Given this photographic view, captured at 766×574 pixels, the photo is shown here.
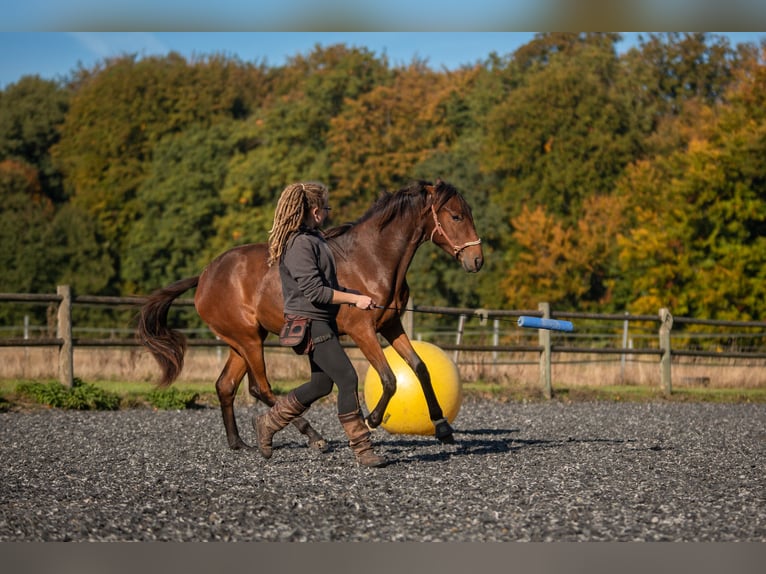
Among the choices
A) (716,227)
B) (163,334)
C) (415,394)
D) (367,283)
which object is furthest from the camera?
(716,227)

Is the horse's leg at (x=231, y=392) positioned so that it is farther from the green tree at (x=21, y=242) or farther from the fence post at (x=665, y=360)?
the green tree at (x=21, y=242)

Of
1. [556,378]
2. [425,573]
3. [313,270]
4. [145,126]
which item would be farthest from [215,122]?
[425,573]

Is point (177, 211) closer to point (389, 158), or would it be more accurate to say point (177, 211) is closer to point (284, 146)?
point (284, 146)

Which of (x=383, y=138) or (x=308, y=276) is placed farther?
(x=383, y=138)

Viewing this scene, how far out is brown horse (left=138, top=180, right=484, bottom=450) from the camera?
26.9 ft

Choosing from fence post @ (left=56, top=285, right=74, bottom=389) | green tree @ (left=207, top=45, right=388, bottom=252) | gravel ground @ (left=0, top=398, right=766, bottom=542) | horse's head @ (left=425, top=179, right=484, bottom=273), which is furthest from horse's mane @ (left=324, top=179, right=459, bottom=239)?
green tree @ (left=207, top=45, right=388, bottom=252)

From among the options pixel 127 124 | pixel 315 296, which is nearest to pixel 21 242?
pixel 127 124

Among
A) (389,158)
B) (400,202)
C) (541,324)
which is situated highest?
(389,158)

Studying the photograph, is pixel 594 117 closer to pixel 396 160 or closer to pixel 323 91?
pixel 396 160

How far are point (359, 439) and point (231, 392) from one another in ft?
6.59

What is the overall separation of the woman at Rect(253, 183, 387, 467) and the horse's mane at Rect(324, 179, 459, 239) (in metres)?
0.90

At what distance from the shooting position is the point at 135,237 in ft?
148

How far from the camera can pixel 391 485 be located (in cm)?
682
